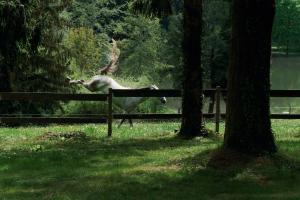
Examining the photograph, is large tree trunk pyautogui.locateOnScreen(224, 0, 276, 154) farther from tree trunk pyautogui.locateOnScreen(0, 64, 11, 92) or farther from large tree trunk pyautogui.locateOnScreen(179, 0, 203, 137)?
tree trunk pyautogui.locateOnScreen(0, 64, 11, 92)

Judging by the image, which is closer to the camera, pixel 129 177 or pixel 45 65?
pixel 129 177

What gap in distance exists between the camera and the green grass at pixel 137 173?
8.61 meters

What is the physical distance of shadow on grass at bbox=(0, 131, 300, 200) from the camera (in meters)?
8.57

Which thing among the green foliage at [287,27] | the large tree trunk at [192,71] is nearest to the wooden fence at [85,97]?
the large tree trunk at [192,71]

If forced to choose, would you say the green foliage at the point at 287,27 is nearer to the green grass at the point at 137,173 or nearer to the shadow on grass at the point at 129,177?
the green grass at the point at 137,173

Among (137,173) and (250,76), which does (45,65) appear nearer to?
(250,76)

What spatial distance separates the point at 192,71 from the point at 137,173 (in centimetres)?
639

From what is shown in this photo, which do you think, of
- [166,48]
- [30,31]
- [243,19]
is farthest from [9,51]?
[166,48]

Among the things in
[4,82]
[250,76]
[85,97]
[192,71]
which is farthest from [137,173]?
[4,82]

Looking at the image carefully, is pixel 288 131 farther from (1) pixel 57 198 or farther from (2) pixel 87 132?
(1) pixel 57 198

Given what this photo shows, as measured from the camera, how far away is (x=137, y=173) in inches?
393

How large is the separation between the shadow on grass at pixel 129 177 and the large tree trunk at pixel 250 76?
31.2 inches

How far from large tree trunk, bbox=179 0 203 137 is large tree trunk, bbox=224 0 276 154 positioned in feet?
16.5

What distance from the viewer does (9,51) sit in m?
20.9
